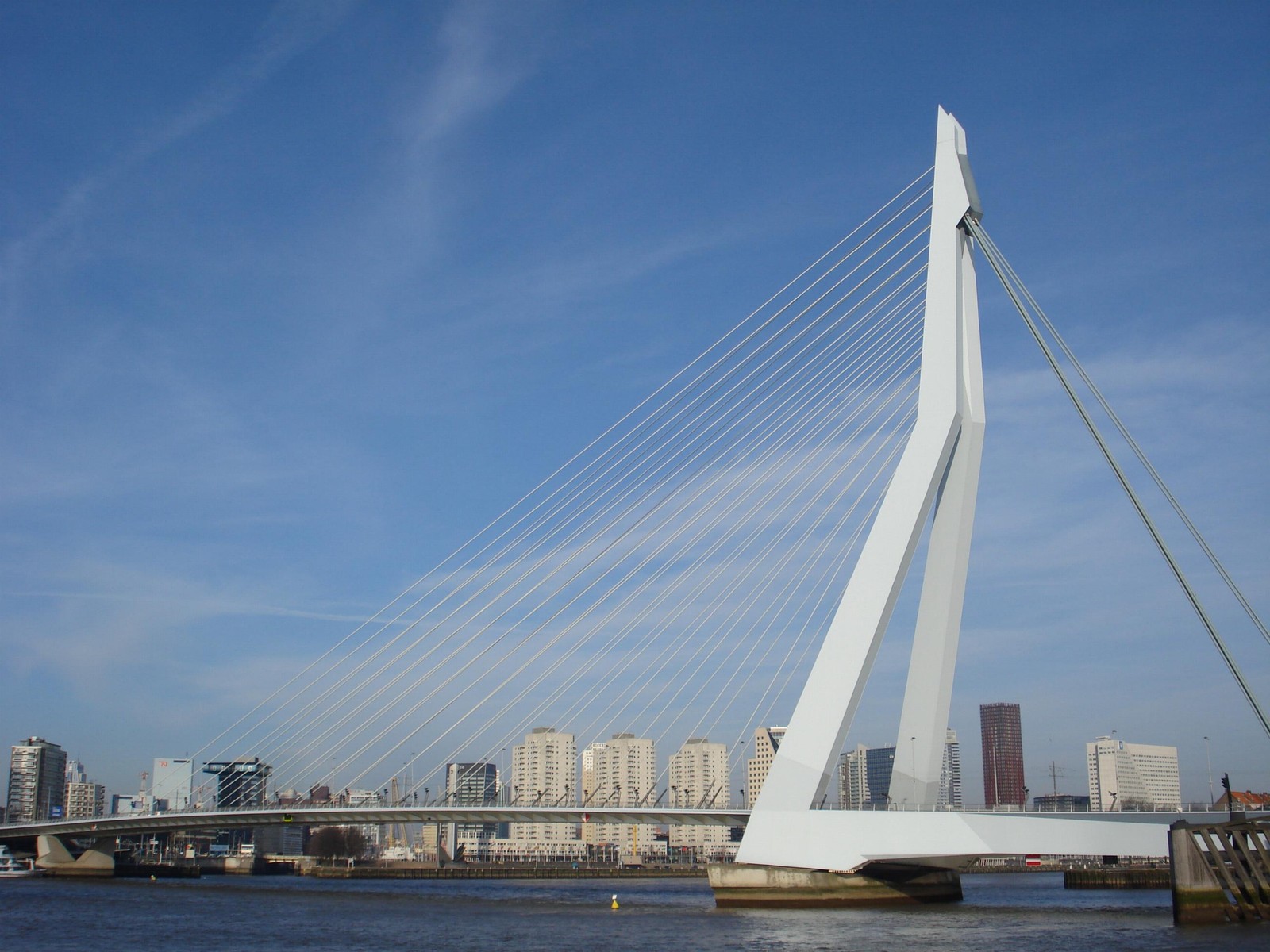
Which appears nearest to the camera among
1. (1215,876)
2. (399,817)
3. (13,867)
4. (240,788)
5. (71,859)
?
(1215,876)

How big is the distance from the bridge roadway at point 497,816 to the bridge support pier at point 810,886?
1593mm

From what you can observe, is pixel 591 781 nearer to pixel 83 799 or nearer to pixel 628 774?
pixel 628 774

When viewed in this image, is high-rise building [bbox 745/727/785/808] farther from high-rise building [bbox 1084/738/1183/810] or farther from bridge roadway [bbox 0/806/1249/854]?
bridge roadway [bbox 0/806/1249/854]

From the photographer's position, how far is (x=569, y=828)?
458 ft

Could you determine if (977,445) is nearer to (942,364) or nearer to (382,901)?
(942,364)

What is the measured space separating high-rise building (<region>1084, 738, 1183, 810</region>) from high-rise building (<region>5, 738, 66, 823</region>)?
114 m

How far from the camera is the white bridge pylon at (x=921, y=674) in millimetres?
23609

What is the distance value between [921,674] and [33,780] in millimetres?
148160

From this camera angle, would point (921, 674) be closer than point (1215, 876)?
No

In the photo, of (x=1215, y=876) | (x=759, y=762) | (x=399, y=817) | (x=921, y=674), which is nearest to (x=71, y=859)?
(x=399, y=817)

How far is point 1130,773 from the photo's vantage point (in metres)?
112

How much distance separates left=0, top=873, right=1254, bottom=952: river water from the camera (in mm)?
20094

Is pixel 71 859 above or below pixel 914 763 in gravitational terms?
below

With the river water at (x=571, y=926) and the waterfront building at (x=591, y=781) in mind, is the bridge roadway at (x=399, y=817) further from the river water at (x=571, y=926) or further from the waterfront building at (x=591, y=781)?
the waterfront building at (x=591, y=781)
